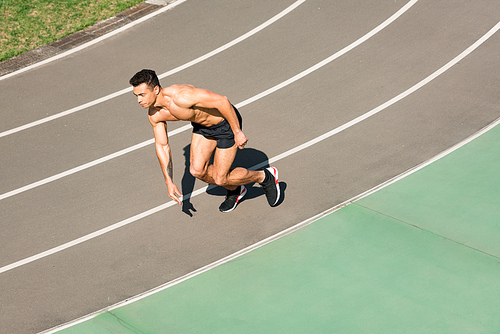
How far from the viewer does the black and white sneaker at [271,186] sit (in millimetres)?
7461

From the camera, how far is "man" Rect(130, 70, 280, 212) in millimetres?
6434

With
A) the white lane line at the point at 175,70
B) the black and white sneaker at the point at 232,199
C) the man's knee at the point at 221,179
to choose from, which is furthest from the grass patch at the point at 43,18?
the man's knee at the point at 221,179

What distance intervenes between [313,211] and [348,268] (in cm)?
122

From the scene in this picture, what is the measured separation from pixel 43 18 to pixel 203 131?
7.87 meters

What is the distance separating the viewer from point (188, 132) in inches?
371

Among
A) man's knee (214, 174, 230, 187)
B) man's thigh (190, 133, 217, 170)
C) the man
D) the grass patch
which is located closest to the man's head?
the man

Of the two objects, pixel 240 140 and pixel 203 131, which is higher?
pixel 203 131

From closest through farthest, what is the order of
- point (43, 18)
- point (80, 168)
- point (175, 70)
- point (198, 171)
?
1. point (198, 171)
2. point (80, 168)
3. point (175, 70)
4. point (43, 18)

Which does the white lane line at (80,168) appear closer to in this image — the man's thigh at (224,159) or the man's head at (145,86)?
the man's thigh at (224,159)

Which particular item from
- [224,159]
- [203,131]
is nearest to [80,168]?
[203,131]

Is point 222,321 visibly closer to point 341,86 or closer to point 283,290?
point 283,290

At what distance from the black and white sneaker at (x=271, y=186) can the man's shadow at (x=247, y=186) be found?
5.2 inches

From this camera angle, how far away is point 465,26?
11.2 meters

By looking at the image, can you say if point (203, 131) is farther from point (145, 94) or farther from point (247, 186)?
point (247, 186)
